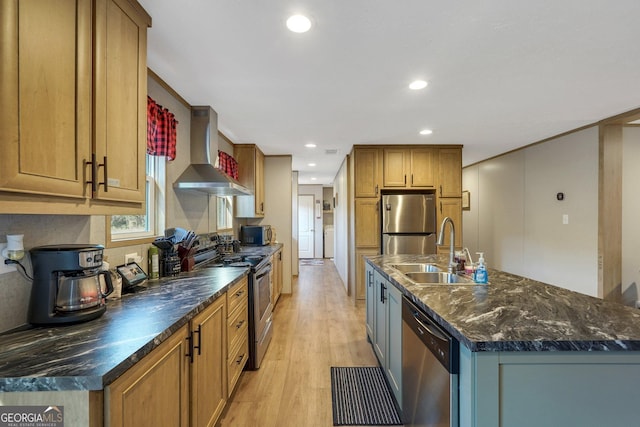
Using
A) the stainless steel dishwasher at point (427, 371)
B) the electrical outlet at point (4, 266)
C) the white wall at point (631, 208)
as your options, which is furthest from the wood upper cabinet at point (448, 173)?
the electrical outlet at point (4, 266)

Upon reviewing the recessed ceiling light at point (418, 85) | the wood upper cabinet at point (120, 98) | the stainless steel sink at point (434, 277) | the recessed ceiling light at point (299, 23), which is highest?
the recessed ceiling light at point (418, 85)

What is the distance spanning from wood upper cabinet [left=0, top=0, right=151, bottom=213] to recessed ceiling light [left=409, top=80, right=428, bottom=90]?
1.86m

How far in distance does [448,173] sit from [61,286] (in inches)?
177

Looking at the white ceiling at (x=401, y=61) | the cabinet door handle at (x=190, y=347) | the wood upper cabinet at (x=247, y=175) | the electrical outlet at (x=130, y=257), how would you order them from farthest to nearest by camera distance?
the wood upper cabinet at (x=247, y=175) → the electrical outlet at (x=130, y=257) → the white ceiling at (x=401, y=61) → the cabinet door handle at (x=190, y=347)

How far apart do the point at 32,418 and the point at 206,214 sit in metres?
2.52

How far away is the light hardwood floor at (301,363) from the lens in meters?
1.94

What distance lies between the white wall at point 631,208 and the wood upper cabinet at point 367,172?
2.88m

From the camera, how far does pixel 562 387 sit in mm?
978

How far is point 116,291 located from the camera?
152 cm

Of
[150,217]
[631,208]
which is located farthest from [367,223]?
[631,208]

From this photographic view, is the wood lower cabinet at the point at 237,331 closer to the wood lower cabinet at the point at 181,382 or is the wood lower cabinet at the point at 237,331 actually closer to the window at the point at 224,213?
the wood lower cabinet at the point at 181,382

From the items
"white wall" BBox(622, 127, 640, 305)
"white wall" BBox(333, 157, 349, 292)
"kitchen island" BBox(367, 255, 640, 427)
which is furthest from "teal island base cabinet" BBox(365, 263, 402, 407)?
"white wall" BBox(622, 127, 640, 305)

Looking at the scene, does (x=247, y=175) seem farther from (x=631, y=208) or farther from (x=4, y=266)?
(x=631, y=208)

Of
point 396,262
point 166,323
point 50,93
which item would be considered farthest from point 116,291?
point 396,262
